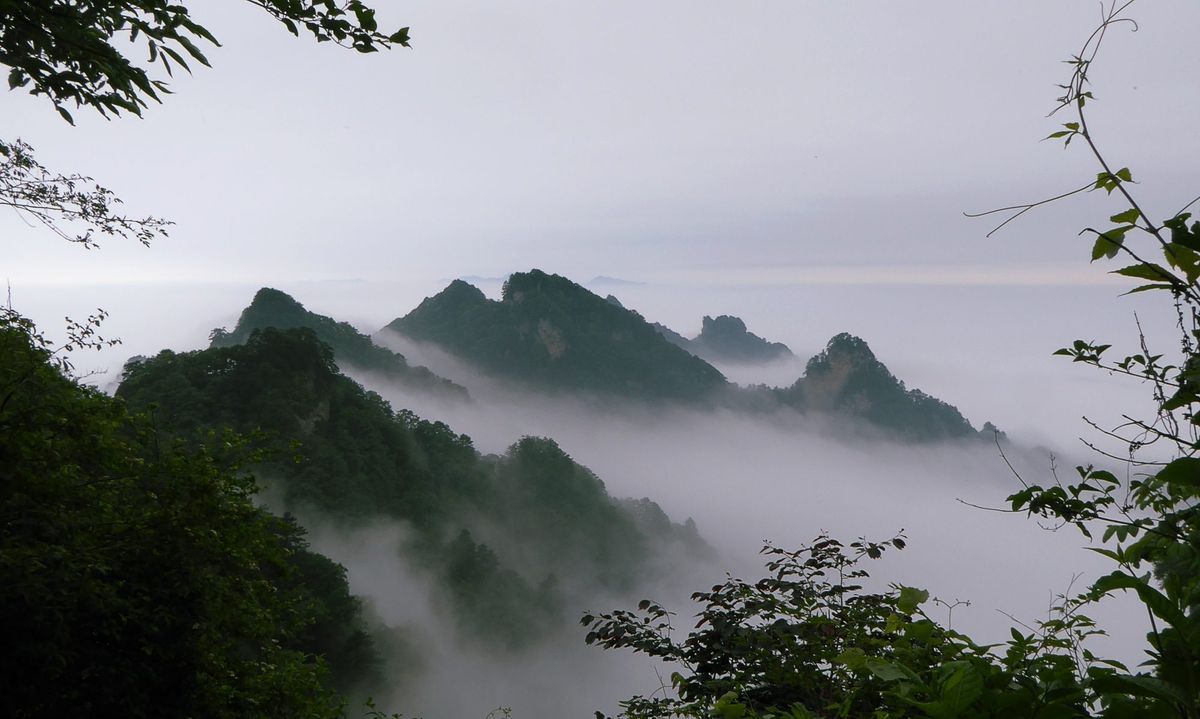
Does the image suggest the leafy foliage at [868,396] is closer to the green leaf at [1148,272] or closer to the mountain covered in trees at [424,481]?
the mountain covered in trees at [424,481]

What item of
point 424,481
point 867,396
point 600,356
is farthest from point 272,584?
point 867,396

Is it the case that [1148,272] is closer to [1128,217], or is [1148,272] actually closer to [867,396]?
[1128,217]

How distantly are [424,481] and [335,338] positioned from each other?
3375 cm

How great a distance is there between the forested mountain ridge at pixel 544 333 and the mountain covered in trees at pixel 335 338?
29.5 meters

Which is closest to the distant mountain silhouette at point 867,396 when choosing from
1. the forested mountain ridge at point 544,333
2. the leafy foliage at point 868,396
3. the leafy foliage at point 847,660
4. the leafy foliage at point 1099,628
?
the leafy foliage at point 868,396

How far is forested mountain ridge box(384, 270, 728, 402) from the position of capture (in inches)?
4496

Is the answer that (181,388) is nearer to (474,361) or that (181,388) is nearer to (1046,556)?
(474,361)

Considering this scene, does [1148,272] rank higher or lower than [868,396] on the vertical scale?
higher

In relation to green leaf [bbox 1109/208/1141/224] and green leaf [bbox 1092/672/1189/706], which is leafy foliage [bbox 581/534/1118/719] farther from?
green leaf [bbox 1109/208/1141/224]

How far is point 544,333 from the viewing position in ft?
387

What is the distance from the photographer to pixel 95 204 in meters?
5.22

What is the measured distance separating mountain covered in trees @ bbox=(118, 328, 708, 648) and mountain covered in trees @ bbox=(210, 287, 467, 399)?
1996 cm

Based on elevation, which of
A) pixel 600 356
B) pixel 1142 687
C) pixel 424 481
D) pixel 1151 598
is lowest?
pixel 424 481

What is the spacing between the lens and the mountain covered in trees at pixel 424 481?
32.7 meters
